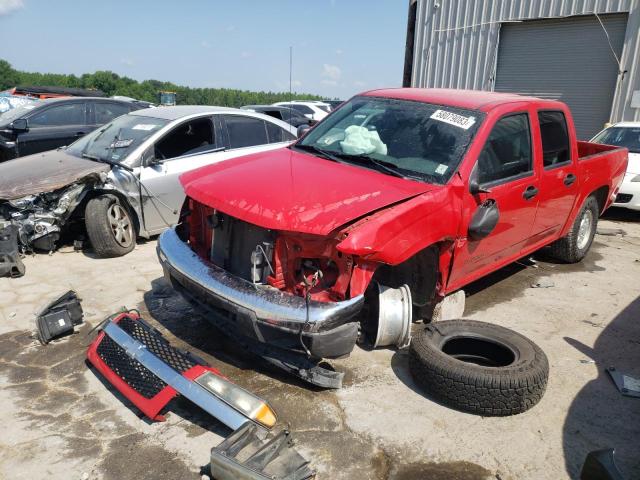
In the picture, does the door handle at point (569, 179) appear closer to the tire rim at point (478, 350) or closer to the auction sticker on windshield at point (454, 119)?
the auction sticker on windshield at point (454, 119)

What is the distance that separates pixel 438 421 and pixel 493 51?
12.8 m

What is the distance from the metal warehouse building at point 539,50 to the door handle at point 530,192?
9.09 metres

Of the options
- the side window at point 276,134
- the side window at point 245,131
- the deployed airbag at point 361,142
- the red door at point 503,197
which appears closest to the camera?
the red door at point 503,197

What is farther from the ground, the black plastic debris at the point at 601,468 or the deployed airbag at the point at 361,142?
the deployed airbag at the point at 361,142

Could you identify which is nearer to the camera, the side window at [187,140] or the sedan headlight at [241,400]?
the sedan headlight at [241,400]

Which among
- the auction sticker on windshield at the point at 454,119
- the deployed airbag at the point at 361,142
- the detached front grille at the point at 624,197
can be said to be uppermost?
the auction sticker on windshield at the point at 454,119

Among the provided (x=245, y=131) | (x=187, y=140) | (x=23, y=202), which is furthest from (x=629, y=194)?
(x=23, y=202)

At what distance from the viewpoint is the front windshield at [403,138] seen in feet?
12.6

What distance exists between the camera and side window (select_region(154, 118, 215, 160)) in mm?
6250

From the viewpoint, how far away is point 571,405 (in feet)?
11.2

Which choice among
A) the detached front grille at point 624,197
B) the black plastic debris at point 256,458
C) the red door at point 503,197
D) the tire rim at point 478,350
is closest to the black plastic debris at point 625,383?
the tire rim at point 478,350

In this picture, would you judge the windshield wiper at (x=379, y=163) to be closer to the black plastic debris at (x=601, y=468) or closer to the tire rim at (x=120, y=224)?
the black plastic debris at (x=601, y=468)

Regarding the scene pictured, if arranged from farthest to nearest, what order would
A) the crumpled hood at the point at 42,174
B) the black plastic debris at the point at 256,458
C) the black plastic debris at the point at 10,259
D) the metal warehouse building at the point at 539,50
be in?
the metal warehouse building at the point at 539,50
the crumpled hood at the point at 42,174
the black plastic debris at the point at 10,259
the black plastic debris at the point at 256,458

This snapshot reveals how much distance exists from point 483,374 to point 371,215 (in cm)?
118
